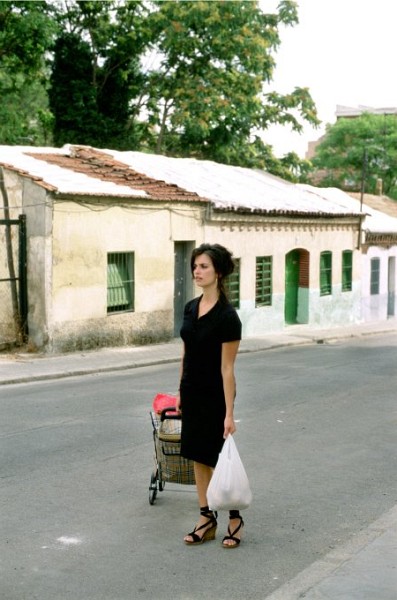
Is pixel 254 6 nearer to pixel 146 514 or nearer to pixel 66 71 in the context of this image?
pixel 66 71

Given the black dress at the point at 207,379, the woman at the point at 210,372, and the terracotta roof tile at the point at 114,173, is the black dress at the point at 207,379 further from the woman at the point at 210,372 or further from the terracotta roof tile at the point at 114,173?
the terracotta roof tile at the point at 114,173

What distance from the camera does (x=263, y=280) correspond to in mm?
26344

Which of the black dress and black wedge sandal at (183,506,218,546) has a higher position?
the black dress

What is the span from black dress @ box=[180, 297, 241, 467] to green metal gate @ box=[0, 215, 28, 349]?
1203 cm

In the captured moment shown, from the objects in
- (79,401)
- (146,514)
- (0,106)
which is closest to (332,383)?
(79,401)

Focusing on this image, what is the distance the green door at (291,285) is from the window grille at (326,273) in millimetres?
1218

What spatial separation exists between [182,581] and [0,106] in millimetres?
28396

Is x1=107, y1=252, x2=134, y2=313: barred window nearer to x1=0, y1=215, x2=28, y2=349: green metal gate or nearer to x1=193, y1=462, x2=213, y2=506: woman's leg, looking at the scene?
x1=0, y1=215, x2=28, y2=349: green metal gate

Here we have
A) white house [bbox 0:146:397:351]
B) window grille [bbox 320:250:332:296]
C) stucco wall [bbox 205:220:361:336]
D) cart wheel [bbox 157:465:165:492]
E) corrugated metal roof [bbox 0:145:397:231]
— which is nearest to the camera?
cart wheel [bbox 157:465:165:492]

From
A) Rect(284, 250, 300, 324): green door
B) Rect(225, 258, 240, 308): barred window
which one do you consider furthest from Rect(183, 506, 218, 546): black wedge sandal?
Rect(284, 250, 300, 324): green door

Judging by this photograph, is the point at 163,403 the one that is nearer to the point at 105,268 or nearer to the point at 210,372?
the point at 210,372

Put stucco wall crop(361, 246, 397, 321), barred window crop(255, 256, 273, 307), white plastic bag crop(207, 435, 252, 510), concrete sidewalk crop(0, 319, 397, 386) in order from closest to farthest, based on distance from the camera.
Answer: white plastic bag crop(207, 435, 252, 510) < concrete sidewalk crop(0, 319, 397, 386) < barred window crop(255, 256, 273, 307) < stucco wall crop(361, 246, 397, 321)

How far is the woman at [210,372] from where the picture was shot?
6031 millimetres

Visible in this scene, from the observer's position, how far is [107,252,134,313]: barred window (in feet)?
63.6
